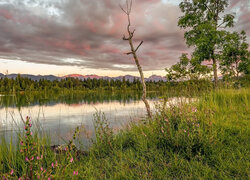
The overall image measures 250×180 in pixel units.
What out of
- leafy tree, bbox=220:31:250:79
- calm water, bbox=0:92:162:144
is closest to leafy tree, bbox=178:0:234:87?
leafy tree, bbox=220:31:250:79

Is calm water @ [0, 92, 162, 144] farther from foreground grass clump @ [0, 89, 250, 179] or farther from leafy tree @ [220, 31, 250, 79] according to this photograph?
leafy tree @ [220, 31, 250, 79]

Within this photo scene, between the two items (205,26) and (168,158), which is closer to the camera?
(168,158)

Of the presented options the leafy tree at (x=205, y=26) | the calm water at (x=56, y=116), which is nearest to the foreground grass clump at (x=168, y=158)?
the calm water at (x=56, y=116)

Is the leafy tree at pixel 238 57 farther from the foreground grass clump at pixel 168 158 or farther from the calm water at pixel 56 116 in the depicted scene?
the foreground grass clump at pixel 168 158

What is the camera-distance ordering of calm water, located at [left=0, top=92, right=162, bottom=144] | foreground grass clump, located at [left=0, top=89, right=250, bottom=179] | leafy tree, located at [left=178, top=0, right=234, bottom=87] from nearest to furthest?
foreground grass clump, located at [left=0, top=89, right=250, bottom=179], calm water, located at [left=0, top=92, right=162, bottom=144], leafy tree, located at [left=178, top=0, right=234, bottom=87]

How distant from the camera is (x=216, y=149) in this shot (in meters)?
3.57

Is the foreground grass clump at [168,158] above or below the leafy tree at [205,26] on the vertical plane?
below

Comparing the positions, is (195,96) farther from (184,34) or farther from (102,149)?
(184,34)

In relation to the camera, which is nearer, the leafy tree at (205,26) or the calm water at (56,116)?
the calm water at (56,116)

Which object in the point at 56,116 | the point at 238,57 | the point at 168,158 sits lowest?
the point at 56,116

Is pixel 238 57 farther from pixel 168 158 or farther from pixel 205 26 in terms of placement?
pixel 168 158

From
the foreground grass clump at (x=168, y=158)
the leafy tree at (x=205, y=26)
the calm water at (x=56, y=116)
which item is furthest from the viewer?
the leafy tree at (x=205, y=26)

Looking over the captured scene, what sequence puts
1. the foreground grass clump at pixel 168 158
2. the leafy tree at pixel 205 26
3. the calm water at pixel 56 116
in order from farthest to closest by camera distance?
the leafy tree at pixel 205 26 < the calm water at pixel 56 116 < the foreground grass clump at pixel 168 158

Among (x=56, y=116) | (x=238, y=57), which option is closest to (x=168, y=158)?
(x=56, y=116)
